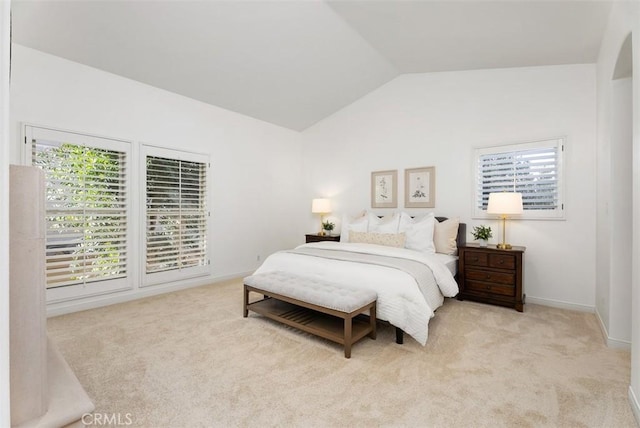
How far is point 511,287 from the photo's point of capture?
136 inches

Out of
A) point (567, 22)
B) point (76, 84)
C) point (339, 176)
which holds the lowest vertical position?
point (339, 176)

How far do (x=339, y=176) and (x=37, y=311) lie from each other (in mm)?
4974

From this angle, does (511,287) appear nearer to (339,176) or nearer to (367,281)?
(367,281)

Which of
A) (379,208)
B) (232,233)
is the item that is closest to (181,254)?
(232,233)

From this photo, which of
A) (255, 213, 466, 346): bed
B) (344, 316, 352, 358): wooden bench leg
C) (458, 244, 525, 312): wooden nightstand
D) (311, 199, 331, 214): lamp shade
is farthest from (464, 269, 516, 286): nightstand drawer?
(311, 199, 331, 214): lamp shade

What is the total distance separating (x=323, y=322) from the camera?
278cm

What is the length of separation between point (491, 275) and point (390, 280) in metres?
1.69

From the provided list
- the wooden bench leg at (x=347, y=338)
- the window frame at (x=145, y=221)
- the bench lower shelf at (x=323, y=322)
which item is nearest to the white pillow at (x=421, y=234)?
the bench lower shelf at (x=323, y=322)

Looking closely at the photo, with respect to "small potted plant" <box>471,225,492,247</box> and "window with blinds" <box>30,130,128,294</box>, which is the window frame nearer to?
"window with blinds" <box>30,130,128,294</box>

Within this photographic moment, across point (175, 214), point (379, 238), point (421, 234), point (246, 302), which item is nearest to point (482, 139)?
point (421, 234)

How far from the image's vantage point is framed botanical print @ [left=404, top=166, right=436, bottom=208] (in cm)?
452

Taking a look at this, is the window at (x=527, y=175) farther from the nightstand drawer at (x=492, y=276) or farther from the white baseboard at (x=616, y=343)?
the white baseboard at (x=616, y=343)

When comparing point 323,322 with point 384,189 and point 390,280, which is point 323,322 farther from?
point 384,189

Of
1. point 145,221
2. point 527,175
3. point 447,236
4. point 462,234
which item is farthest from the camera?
point 462,234
